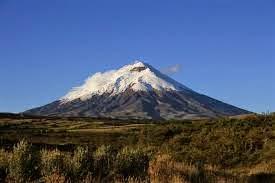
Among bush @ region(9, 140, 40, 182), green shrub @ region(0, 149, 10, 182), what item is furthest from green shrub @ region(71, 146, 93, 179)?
green shrub @ region(0, 149, 10, 182)

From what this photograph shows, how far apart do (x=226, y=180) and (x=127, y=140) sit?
93.5 feet

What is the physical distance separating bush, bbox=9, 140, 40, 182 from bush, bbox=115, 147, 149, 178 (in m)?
2.77

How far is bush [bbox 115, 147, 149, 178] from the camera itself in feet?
68.2

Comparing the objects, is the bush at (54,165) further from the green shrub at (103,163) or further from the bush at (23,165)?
the green shrub at (103,163)

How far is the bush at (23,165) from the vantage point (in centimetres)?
1831

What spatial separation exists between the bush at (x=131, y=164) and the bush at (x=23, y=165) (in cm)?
277

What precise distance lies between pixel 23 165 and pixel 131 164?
13.1 feet

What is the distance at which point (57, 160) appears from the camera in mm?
19125

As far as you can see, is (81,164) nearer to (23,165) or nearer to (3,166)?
(23,165)

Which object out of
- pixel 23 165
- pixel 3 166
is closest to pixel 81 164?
pixel 23 165

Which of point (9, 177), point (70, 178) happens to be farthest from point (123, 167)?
point (9, 177)

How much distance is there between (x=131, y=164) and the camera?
2127cm

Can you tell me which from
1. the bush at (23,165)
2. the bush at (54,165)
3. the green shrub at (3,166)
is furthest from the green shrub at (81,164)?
the green shrub at (3,166)

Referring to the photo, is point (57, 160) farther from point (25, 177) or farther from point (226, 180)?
point (226, 180)
